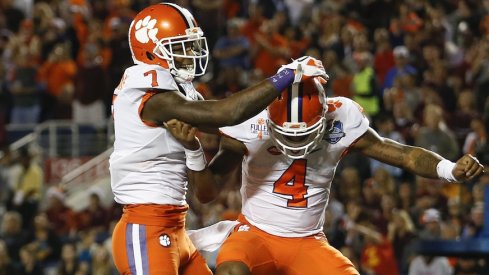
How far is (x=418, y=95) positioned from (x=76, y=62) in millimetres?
5436

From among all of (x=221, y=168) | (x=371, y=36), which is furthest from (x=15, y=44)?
(x=221, y=168)

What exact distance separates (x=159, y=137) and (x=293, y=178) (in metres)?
0.91

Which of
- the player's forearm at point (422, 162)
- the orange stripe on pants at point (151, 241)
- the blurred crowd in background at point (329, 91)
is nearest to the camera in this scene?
the orange stripe on pants at point (151, 241)

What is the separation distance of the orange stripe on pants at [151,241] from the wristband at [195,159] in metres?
0.23

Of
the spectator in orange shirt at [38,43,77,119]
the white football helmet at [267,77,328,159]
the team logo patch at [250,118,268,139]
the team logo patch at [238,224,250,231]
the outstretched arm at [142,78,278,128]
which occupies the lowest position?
the spectator in orange shirt at [38,43,77,119]

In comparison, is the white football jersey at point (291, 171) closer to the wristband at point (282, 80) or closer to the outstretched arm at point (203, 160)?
the outstretched arm at point (203, 160)

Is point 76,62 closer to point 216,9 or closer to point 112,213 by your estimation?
point 216,9

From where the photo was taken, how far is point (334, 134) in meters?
6.68

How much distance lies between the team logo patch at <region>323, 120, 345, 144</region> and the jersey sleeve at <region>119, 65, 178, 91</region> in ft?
3.27

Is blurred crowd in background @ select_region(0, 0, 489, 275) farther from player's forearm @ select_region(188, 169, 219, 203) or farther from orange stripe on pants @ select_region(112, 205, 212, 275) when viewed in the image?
orange stripe on pants @ select_region(112, 205, 212, 275)

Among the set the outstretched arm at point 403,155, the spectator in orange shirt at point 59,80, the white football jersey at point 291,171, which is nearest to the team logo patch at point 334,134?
the white football jersey at point 291,171

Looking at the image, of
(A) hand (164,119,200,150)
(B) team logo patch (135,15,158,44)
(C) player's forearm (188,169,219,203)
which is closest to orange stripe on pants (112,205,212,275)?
(C) player's forearm (188,169,219,203)

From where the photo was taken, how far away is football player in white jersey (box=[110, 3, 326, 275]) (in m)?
6.07

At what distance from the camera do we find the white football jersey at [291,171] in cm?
668
